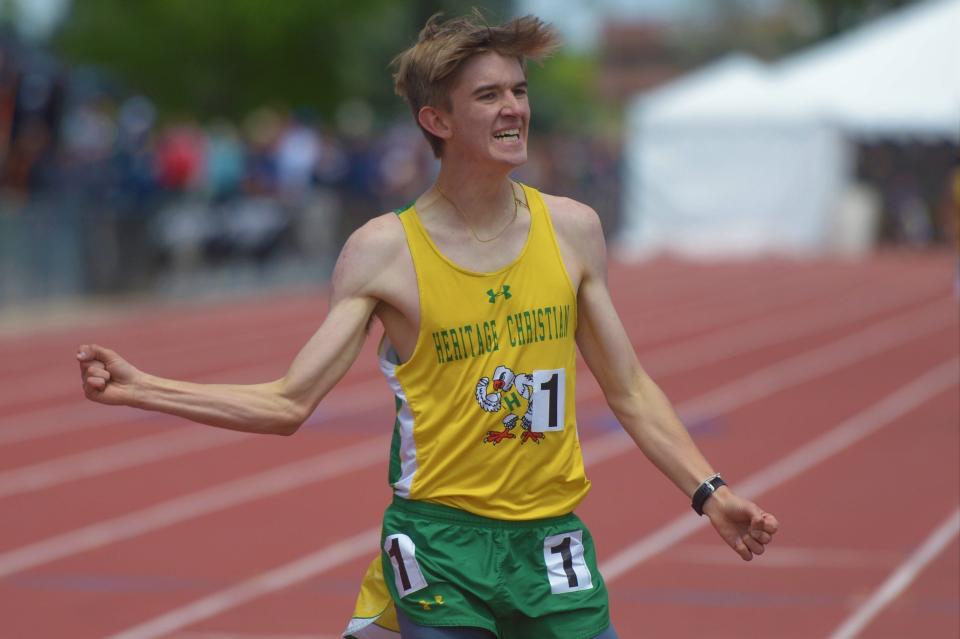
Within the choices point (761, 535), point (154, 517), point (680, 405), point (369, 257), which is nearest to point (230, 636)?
point (154, 517)

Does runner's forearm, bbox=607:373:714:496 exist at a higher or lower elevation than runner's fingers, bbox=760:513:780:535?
higher

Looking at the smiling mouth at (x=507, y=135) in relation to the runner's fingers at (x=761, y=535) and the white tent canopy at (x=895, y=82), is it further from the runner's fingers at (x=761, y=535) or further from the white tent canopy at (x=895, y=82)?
the white tent canopy at (x=895, y=82)

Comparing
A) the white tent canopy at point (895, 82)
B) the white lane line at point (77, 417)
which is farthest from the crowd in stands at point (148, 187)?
the white tent canopy at point (895, 82)

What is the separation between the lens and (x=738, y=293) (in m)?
24.2

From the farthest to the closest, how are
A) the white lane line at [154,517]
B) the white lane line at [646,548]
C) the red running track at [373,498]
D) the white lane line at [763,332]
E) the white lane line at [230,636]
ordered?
the white lane line at [763,332] → the white lane line at [154,517] → the red running track at [373,498] → the white lane line at [646,548] → the white lane line at [230,636]

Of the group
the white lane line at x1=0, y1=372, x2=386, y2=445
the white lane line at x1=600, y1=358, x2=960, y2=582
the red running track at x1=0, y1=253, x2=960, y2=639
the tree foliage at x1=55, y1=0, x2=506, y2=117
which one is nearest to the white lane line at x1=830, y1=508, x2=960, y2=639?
the red running track at x1=0, y1=253, x2=960, y2=639

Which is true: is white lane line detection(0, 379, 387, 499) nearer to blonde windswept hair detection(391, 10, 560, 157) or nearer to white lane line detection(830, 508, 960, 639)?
white lane line detection(830, 508, 960, 639)

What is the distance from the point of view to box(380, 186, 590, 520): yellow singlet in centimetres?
384

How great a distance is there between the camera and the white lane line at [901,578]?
6836 millimetres

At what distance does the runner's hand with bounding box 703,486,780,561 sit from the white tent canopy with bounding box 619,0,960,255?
2982 cm

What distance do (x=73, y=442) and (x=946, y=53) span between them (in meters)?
25.9

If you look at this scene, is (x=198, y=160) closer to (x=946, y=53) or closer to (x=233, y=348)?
(x=233, y=348)

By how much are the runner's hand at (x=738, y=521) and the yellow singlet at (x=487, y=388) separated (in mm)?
325

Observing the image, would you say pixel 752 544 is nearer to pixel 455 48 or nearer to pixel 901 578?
pixel 455 48
